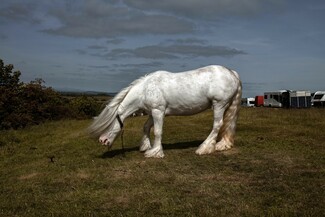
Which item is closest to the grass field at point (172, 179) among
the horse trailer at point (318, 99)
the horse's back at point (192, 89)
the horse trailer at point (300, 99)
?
the horse's back at point (192, 89)

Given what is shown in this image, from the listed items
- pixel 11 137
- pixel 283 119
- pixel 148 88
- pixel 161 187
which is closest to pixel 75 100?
pixel 11 137

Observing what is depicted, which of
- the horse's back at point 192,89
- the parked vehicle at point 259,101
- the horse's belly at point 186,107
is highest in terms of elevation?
the horse's back at point 192,89

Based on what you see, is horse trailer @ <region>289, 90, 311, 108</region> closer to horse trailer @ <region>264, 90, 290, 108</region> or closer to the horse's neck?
horse trailer @ <region>264, 90, 290, 108</region>

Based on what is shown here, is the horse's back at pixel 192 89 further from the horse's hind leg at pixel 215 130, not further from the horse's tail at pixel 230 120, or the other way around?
Result: the horse's tail at pixel 230 120

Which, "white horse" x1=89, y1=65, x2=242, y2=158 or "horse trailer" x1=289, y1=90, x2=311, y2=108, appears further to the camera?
"horse trailer" x1=289, y1=90, x2=311, y2=108

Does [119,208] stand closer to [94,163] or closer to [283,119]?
[94,163]

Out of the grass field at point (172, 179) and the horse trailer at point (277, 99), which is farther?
the horse trailer at point (277, 99)

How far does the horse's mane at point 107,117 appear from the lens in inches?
448

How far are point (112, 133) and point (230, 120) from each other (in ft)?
11.5

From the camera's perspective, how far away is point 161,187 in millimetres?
7812

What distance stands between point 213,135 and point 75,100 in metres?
Answer: 27.8

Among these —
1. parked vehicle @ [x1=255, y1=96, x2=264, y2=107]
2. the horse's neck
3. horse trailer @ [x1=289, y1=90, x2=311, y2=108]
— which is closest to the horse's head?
the horse's neck

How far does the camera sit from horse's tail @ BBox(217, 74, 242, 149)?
459 inches

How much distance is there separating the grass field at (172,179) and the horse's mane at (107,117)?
859 mm
